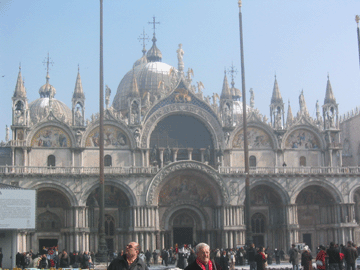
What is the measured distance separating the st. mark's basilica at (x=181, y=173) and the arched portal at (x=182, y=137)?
0.09 metres

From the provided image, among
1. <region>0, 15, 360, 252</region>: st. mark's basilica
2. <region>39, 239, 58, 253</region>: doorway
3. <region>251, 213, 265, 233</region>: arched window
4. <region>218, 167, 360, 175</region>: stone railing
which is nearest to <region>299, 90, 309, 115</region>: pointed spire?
<region>0, 15, 360, 252</region>: st. mark's basilica

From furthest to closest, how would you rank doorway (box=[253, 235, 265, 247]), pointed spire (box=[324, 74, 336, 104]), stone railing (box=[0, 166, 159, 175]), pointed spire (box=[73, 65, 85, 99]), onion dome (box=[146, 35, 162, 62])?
onion dome (box=[146, 35, 162, 62]), pointed spire (box=[324, 74, 336, 104]), doorway (box=[253, 235, 265, 247]), pointed spire (box=[73, 65, 85, 99]), stone railing (box=[0, 166, 159, 175])

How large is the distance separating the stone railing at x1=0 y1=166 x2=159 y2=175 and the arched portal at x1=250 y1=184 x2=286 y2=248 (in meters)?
10.0

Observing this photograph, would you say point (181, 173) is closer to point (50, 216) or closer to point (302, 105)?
point (50, 216)

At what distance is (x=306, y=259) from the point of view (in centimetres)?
2566

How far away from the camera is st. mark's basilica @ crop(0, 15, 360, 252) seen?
48938mm

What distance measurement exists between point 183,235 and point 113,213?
6608mm

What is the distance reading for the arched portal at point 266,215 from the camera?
52.4 meters

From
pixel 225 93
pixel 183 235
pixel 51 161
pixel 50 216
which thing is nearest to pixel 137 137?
pixel 51 161

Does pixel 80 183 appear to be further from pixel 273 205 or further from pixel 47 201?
pixel 273 205

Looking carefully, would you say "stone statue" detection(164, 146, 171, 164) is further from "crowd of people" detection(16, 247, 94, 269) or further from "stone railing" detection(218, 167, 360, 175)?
"crowd of people" detection(16, 247, 94, 269)

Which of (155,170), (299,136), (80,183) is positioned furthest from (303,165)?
(80,183)

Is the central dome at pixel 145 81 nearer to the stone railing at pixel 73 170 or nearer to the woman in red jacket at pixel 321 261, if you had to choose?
the stone railing at pixel 73 170

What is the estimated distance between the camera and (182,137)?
5331 centimetres
